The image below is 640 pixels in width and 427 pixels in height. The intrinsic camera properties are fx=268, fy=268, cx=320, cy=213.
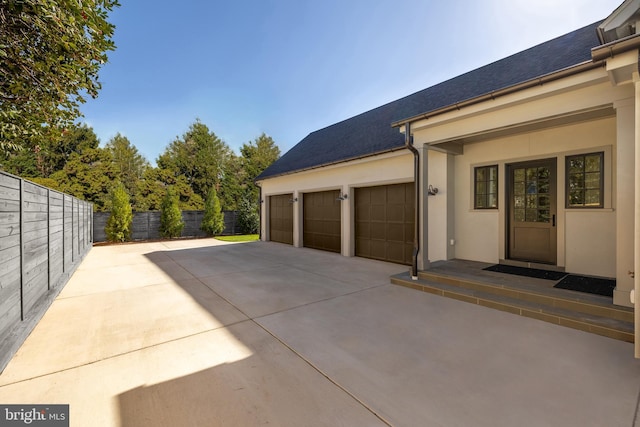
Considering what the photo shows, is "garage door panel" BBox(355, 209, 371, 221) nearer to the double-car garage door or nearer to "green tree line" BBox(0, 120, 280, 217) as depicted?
the double-car garage door

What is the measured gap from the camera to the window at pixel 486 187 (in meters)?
6.33

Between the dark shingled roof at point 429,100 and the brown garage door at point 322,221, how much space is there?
1330 millimetres

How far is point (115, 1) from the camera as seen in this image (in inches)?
182

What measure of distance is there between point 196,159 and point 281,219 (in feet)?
50.6

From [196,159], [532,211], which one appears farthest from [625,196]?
[196,159]

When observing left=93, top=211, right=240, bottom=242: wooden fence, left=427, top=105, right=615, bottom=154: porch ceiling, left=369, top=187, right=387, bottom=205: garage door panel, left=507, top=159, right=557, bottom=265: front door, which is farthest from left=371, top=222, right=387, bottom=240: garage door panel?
left=93, top=211, right=240, bottom=242: wooden fence

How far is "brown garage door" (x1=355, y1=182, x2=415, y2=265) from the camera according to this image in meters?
7.61

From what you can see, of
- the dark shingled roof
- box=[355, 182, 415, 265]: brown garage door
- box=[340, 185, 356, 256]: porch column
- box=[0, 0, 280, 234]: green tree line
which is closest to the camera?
box=[0, 0, 280, 234]: green tree line

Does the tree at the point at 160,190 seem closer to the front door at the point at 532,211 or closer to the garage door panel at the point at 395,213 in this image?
the garage door panel at the point at 395,213

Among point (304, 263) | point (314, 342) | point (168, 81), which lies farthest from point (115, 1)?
point (168, 81)

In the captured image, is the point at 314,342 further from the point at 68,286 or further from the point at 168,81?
the point at 168,81

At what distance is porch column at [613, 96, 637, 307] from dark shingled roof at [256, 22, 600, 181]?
1.90 meters

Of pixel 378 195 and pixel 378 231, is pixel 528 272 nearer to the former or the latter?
pixel 378 231

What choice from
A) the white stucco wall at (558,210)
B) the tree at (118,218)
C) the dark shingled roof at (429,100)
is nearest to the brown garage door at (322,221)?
the dark shingled roof at (429,100)
